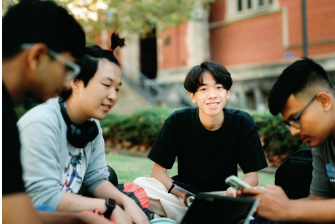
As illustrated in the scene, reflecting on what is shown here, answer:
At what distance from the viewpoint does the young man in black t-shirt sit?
3635mm

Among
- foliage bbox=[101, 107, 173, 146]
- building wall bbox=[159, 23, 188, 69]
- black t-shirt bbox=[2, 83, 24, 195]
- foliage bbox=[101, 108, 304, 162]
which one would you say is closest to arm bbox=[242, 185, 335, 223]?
black t-shirt bbox=[2, 83, 24, 195]

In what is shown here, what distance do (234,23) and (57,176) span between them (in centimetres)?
1630

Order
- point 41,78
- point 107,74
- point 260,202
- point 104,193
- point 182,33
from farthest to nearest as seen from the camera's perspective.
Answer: point 182,33, point 104,193, point 107,74, point 260,202, point 41,78

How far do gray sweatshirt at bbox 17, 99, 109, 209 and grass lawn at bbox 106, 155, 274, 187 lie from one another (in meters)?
3.31

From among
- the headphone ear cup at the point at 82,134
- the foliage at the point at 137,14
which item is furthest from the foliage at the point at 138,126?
the headphone ear cup at the point at 82,134

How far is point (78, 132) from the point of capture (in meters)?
2.69

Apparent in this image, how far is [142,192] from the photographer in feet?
10.7

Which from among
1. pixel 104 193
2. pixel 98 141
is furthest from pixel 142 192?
pixel 98 141

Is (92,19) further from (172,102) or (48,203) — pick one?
(48,203)

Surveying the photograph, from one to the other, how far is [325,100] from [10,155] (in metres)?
1.70

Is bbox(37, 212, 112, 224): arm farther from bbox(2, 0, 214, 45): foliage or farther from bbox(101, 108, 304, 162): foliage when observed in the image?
bbox(2, 0, 214, 45): foliage

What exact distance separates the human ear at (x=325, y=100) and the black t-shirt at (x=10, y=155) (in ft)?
5.35

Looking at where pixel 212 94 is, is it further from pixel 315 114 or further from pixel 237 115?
pixel 315 114

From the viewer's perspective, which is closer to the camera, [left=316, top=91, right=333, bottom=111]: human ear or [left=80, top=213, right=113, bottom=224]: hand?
[left=80, top=213, right=113, bottom=224]: hand
